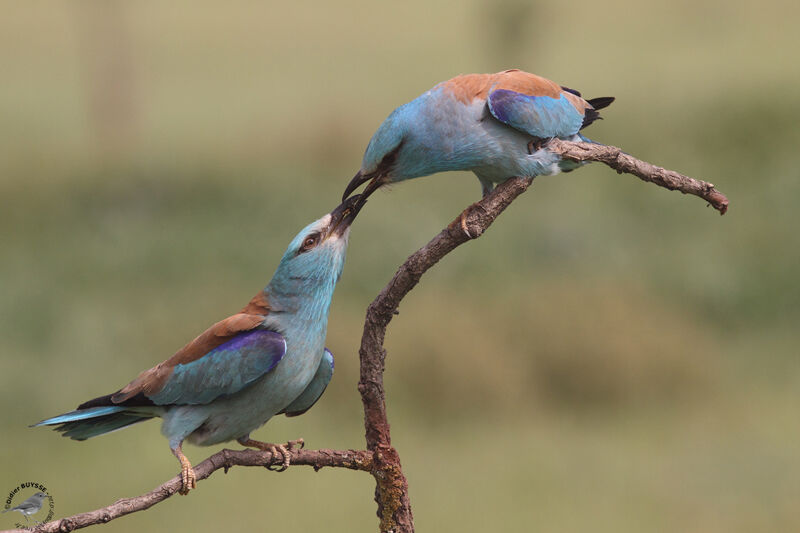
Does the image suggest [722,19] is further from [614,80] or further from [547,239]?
[547,239]

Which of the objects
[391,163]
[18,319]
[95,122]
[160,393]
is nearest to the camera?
[160,393]

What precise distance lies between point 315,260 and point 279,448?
2.05 ft

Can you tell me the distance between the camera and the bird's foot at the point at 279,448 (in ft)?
10.8

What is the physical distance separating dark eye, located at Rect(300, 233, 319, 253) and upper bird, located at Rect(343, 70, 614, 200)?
0.20m

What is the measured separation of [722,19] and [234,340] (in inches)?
661

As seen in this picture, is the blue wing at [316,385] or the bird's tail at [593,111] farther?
the bird's tail at [593,111]

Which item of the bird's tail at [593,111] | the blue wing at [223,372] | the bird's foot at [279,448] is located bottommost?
the bird's foot at [279,448]

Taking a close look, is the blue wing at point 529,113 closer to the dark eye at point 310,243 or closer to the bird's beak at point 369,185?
the bird's beak at point 369,185

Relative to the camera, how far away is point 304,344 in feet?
11.0

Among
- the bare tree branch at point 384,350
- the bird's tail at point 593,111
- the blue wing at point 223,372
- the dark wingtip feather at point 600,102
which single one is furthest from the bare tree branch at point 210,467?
the dark wingtip feather at point 600,102

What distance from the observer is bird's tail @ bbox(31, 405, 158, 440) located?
325cm

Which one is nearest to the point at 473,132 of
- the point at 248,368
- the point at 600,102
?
the point at 600,102

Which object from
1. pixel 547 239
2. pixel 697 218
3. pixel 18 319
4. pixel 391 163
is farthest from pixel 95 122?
pixel 391 163

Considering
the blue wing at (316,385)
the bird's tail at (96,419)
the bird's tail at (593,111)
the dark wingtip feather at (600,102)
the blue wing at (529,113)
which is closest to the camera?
the bird's tail at (96,419)
